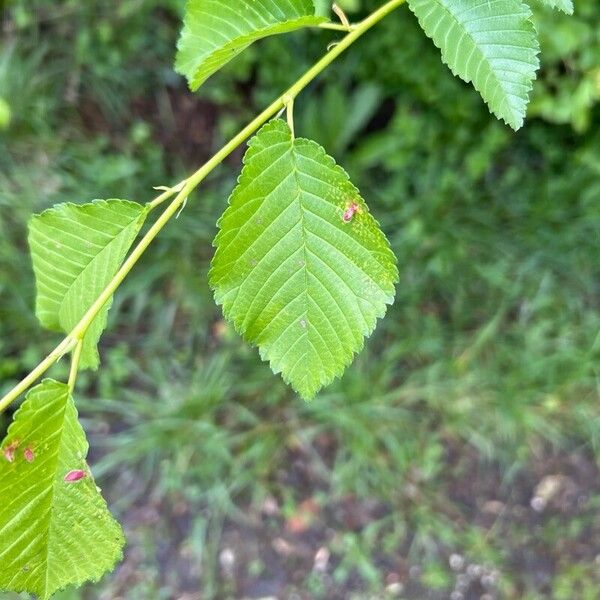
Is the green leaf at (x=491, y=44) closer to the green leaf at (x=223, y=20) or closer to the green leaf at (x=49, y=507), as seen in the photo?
the green leaf at (x=223, y=20)

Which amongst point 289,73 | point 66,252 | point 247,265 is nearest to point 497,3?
point 247,265

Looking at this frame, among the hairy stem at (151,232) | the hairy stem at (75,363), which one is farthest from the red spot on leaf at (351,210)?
the hairy stem at (75,363)

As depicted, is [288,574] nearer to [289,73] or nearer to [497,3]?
[289,73]

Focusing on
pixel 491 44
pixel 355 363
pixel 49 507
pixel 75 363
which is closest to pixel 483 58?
pixel 491 44

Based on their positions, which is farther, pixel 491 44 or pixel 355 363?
pixel 355 363

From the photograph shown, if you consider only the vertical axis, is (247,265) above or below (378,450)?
above

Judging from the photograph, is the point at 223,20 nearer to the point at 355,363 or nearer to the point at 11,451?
the point at 11,451

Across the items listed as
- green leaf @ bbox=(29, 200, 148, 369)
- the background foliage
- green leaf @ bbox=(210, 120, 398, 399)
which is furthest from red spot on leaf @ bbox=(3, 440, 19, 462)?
the background foliage
